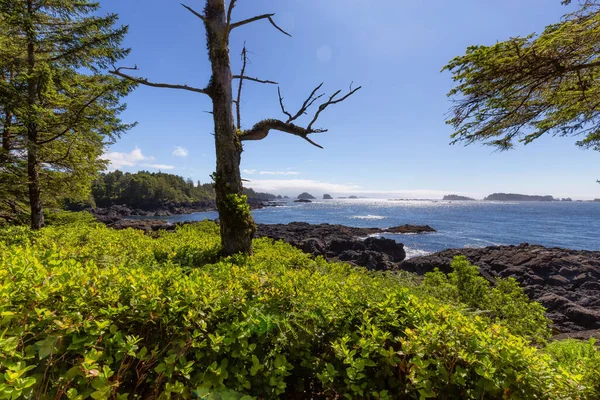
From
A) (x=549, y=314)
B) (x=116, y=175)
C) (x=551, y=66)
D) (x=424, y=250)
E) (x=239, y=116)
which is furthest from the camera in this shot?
(x=116, y=175)

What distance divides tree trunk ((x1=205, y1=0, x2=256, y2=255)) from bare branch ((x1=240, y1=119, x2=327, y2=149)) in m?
0.49

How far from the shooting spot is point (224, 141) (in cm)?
596

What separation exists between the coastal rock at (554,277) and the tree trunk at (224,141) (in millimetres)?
11291

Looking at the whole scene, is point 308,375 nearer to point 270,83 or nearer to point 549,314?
point 270,83

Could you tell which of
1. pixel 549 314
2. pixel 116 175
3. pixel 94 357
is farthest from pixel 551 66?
pixel 116 175

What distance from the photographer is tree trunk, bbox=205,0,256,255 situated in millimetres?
5918

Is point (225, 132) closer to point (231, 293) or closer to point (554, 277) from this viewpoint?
point (231, 293)

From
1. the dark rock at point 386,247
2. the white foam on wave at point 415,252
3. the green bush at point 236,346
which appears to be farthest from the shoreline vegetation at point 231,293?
the white foam on wave at point 415,252

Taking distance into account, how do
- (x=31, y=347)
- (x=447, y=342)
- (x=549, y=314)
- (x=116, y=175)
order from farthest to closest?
(x=116, y=175) < (x=549, y=314) < (x=447, y=342) < (x=31, y=347)

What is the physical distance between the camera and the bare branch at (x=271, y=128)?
642 cm

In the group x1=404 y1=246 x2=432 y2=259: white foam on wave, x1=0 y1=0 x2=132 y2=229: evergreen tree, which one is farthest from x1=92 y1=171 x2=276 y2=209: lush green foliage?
x1=0 y1=0 x2=132 y2=229: evergreen tree

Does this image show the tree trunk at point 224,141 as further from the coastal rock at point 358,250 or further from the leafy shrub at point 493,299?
the coastal rock at point 358,250

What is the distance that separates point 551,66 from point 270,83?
5453 mm

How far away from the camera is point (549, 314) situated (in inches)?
431
